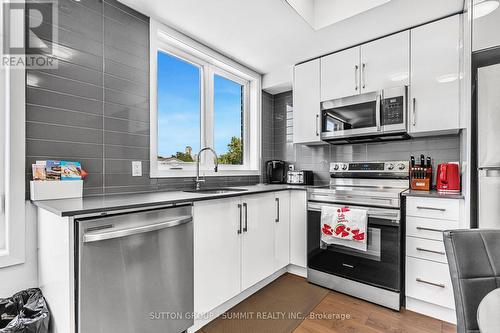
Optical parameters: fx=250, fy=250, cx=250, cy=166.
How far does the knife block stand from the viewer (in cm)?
219

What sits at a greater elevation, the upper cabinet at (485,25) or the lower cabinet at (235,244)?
the upper cabinet at (485,25)

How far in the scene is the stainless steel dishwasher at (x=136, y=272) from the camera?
1.15 meters

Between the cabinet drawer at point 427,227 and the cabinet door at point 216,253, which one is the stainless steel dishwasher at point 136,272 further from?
the cabinet drawer at point 427,227

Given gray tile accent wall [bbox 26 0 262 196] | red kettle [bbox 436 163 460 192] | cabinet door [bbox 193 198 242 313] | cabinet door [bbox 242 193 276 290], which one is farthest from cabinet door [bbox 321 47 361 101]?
gray tile accent wall [bbox 26 0 262 196]

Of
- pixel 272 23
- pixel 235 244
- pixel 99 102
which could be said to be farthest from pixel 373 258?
pixel 99 102

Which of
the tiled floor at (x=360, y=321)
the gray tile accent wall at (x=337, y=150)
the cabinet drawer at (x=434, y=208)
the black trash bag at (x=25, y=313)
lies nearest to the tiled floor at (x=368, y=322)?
the tiled floor at (x=360, y=321)

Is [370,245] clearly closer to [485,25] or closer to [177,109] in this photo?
[485,25]

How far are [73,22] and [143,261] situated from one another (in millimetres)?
1568

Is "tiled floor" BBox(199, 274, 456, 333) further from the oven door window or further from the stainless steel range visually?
the oven door window

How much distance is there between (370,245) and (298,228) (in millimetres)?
711

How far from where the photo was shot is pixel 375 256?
2.04 metres

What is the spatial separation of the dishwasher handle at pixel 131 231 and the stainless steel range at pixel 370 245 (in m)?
1.34

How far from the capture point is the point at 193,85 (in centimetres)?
257

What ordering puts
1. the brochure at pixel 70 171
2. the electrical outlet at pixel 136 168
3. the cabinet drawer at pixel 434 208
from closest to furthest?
the brochure at pixel 70 171, the cabinet drawer at pixel 434 208, the electrical outlet at pixel 136 168
